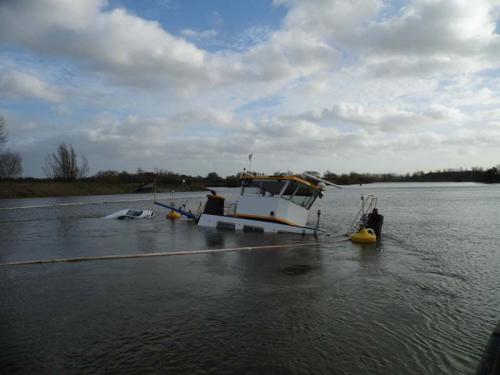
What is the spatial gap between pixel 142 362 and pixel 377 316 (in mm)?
4821

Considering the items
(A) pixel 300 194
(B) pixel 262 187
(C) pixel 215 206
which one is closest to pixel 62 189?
(C) pixel 215 206

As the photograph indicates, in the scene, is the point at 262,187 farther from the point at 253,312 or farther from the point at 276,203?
the point at 253,312

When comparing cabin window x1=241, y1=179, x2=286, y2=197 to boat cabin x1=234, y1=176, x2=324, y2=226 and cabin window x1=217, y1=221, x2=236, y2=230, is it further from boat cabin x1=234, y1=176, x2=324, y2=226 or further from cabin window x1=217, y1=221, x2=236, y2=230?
cabin window x1=217, y1=221, x2=236, y2=230

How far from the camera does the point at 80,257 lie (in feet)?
42.8

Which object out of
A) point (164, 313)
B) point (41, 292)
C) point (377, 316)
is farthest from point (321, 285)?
point (41, 292)

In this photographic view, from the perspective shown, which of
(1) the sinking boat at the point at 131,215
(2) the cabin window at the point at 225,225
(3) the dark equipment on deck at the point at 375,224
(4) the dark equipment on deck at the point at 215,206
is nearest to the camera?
(3) the dark equipment on deck at the point at 375,224

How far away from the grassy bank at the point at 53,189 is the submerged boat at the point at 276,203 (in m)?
58.8

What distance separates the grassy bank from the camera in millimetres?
63656

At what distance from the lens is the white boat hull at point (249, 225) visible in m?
19.6

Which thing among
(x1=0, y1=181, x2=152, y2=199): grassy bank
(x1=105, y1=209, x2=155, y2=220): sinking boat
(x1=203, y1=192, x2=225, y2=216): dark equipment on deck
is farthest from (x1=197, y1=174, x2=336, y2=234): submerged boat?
(x1=0, y1=181, x2=152, y2=199): grassy bank

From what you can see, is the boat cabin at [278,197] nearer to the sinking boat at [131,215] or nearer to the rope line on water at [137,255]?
the rope line on water at [137,255]

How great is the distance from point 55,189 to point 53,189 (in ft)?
1.20

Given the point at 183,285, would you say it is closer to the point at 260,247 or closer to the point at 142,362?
the point at 142,362

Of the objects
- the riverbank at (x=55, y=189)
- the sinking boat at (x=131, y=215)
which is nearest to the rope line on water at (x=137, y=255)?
the sinking boat at (x=131, y=215)
